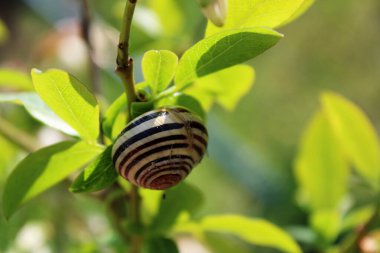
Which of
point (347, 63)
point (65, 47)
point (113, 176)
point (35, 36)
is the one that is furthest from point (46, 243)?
point (347, 63)

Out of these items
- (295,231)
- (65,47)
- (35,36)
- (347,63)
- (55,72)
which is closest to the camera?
(55,72)

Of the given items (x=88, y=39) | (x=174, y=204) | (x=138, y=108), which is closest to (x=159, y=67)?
(x=138, y=108)

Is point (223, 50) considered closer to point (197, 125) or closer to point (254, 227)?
point (197, 125)

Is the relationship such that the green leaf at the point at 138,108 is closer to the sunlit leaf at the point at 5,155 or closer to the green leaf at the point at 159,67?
the green leaf at the point at 159,67

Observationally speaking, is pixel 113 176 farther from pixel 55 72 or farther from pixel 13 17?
pixel 13 17

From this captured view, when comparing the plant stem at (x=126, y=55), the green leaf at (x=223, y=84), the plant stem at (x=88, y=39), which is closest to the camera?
the plant stem at (x=126, y=55)

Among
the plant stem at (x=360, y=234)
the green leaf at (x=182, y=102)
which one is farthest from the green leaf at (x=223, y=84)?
the plant stem at (x=360, y=234)
